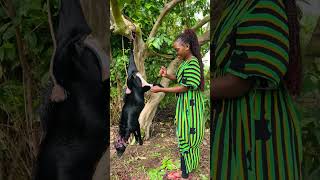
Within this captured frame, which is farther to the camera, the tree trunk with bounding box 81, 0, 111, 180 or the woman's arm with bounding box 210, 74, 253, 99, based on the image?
the tree trunk with bounding box 81, 0, 111, 180

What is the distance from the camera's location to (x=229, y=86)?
1.24 m

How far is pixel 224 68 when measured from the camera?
127cm

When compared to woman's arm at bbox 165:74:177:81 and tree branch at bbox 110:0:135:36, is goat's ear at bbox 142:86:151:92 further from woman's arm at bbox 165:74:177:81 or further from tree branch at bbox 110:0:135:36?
tree branch at bbox 110:0:135:36

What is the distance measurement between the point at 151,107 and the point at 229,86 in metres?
0.42

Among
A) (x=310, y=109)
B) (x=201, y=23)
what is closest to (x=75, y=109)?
(x=201, y=23)

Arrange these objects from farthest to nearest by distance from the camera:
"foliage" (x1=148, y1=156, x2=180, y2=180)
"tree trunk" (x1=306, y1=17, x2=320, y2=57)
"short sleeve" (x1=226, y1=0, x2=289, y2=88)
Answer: "tree trunk" (x1=306, y1=17, x2=320, y2=57) → "foliage" (x1=148, y1=156, x2=180, y2=180) → "short sleeve" (x1=226, y1=0, x2=289, y2=88)

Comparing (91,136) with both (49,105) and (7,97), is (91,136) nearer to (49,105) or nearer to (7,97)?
(49,105)

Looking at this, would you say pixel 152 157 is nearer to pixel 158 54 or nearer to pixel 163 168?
pixel 163 168

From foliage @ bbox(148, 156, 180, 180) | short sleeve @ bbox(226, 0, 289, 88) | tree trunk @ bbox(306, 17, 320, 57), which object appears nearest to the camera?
short sleeve @ bbox(226, 0, 289, 88)

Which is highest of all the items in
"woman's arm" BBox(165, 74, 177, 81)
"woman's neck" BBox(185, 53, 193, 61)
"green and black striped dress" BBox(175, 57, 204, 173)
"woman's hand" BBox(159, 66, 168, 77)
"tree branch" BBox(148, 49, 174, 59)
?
"tree branch" BBox(148, 49, 174, 59)

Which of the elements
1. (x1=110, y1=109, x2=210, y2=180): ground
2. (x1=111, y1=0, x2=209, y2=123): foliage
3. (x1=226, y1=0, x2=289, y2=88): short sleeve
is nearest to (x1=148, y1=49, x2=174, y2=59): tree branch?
(x1=111, y1=0, x2=209, y2=123): foliage

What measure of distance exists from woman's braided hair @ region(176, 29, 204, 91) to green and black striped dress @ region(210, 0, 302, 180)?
0.14 meters

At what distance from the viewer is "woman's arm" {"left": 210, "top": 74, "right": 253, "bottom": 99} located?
4.02 ft

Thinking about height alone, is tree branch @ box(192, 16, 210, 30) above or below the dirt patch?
above
